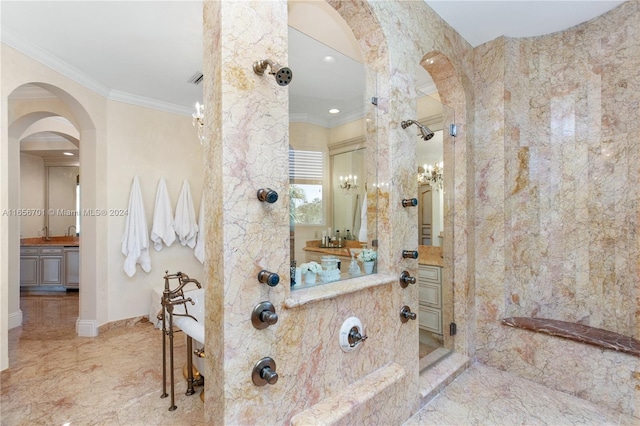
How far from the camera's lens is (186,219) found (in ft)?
13.3

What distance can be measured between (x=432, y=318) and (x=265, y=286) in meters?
1.90

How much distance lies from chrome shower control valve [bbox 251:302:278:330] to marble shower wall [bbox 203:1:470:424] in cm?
3

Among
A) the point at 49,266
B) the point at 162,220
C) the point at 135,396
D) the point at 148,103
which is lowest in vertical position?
the point at 135,396

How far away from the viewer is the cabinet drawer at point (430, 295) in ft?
8.80

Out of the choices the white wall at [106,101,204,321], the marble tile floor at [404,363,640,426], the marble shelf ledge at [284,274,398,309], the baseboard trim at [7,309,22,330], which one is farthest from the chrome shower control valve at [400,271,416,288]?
the baseboard trim at [7,309,22,330]

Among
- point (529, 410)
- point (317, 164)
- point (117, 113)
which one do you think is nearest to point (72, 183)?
point (117, 113)

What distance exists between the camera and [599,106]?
8.15ft

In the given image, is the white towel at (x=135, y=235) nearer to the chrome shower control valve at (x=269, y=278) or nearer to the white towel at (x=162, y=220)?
the white towel at (x=162, y=220)

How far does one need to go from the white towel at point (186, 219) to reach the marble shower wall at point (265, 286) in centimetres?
302

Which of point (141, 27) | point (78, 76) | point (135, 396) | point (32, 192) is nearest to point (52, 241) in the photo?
point (32, 192)

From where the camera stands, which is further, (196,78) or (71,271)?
(71,271)

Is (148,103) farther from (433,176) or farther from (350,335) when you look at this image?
(350,335)

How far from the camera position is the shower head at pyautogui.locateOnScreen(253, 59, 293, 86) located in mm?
1210

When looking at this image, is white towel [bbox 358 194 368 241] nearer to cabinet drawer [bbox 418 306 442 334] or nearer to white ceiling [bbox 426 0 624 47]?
cabinet drawer [bbox 418 306 442 334]
